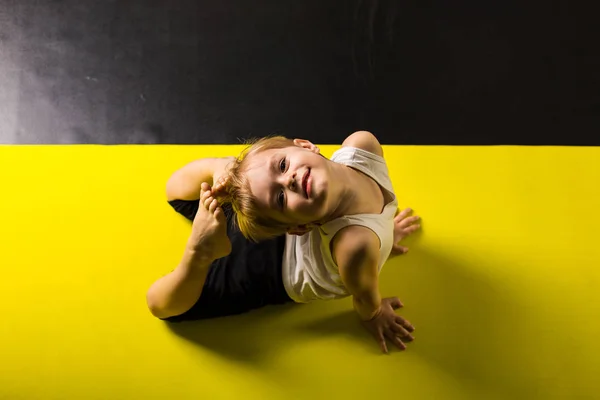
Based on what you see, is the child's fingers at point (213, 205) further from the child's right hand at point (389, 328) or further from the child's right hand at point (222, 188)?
the child's right hand at point (389, 328)

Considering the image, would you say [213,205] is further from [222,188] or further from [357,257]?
[357,257]

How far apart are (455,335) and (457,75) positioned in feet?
2.26

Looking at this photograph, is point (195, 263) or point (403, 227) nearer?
point (195, 263)

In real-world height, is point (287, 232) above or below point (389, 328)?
above

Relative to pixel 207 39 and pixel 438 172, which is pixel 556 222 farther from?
pixel 207 39

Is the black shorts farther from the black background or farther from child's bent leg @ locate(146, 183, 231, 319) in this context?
the black background

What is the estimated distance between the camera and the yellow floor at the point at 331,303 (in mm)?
942

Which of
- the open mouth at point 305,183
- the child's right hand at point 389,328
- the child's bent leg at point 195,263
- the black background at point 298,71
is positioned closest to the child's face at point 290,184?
the open mouth at point 305,183

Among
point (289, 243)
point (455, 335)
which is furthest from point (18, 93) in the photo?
point (455, 335)

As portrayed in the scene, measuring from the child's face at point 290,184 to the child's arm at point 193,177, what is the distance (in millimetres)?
203

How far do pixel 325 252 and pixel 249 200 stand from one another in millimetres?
183

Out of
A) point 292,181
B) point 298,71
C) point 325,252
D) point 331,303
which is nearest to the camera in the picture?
point 292,181

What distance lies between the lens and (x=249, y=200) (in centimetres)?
77

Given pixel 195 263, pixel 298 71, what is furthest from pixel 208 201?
pixel 298 71
